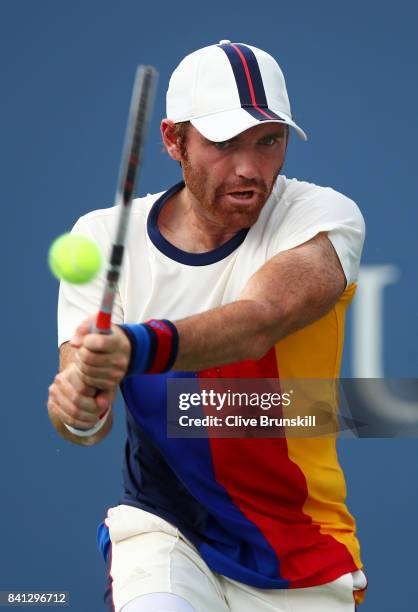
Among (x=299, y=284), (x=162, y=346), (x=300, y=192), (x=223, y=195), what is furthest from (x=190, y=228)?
(x=162, y=346)

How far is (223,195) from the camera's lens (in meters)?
3.29

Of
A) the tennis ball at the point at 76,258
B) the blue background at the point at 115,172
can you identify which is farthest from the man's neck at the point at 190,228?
the blue background at the point at 115,172

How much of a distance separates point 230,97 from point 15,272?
69.1 inches

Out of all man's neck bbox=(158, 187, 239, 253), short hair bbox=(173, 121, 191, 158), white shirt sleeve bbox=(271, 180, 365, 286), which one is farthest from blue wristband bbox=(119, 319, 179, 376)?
short hair bbox=(173, 121, 191, 158)

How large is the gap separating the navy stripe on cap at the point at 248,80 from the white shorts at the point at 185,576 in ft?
3.38

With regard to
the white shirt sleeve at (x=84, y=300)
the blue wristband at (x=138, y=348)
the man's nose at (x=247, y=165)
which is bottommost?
the blue wristband at (x=138, y=348)

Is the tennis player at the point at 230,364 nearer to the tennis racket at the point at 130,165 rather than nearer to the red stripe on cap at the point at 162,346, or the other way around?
the red stripe on cap at the point at 162,346

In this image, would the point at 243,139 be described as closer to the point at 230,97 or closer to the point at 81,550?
the point at 230,97

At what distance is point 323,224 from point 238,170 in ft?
0.79

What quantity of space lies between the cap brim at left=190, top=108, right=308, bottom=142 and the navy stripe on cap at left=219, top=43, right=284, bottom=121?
2 cm

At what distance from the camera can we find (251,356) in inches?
115

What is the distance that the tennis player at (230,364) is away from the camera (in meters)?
3.22

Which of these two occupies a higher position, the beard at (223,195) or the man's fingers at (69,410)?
Result: the beard at (223,195)

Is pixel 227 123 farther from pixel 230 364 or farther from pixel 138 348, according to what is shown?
pixel 138 348
